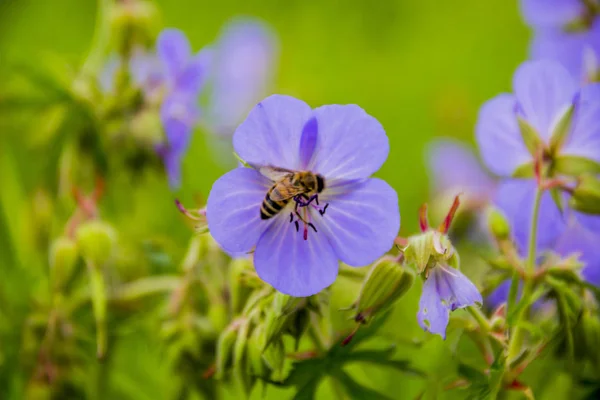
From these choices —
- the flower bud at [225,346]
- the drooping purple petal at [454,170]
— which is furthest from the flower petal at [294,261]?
the drooping purple petal at [454,170]

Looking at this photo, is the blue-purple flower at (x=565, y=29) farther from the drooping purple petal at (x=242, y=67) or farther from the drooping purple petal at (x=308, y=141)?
the drooping purple petal at (x=242, y=67)

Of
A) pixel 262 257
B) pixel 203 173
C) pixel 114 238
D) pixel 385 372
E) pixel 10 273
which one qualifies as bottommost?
pixel 203 173

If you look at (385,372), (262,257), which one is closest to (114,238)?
(262,257)

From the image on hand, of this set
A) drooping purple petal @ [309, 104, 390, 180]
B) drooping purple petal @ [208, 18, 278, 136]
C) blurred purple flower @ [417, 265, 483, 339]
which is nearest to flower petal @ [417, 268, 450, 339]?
blurred purple flower @ [417, 265, 483, 339]

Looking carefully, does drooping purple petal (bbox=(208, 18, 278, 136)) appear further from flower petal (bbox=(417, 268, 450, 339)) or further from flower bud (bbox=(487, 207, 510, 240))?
flower petal (bbox=(417, 268, 450, 339))

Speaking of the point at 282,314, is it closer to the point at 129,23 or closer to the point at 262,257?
the point at 262,257

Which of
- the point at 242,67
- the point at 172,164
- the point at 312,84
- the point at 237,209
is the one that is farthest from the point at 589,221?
the point at 312,84

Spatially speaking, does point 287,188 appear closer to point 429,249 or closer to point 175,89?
point 429,249
